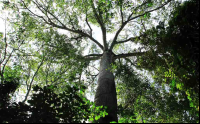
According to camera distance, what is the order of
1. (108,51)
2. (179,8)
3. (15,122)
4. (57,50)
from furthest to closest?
(108,51) → (57,50) → (179,8) → (15,122)

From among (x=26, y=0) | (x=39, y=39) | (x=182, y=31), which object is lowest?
(x=182, y=31)

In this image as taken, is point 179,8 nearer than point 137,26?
Yes

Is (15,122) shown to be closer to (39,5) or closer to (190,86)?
(190,86)

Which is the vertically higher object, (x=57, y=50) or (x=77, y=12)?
(x=77, y=12)

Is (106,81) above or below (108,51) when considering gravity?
below

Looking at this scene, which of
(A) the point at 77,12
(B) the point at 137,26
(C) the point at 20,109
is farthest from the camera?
(B) the point at 137,26

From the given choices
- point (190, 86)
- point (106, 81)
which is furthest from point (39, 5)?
point (190, 86)

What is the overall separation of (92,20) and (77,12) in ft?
5.59

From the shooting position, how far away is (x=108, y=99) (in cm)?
356

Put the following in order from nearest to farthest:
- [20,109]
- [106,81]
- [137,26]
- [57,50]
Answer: [20,109] → [106,81] → [57,50] → [137,26]

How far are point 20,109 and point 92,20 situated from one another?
9.43 metres

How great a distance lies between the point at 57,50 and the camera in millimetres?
5996

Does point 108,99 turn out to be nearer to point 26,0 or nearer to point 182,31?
point 182,31


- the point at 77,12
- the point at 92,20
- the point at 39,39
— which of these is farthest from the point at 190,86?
the point at 92,20
